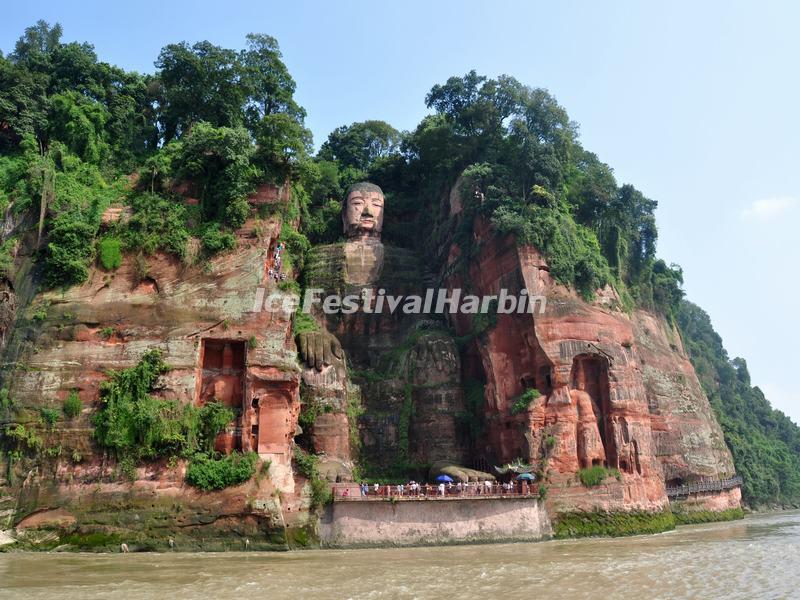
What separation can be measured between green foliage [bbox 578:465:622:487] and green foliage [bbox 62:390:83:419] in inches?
837

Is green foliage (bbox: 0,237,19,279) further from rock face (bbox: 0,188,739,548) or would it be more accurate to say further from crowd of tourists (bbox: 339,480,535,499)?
crowd of tourists (bbox: 339,480,535,499)

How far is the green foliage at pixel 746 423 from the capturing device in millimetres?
56250

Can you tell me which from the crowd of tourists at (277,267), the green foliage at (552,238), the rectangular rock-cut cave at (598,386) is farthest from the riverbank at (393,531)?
the green foliage at (552,238)

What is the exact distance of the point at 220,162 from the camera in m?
31.7

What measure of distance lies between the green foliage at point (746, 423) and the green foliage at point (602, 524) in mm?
26836

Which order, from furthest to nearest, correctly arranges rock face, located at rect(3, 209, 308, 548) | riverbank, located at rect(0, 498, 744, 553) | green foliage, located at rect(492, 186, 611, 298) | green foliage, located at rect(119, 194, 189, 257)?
1. green foliage, located at rect(492, 186, 611, 298)
2. green foliage, located at rect(119, 194, 189, 257)
3. rock face, located at rect(3, 209, 308, 548)
4. riverbank, located at rect(0, 498, 744, 553)

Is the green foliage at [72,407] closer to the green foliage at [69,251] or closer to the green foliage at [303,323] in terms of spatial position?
the green foliage at [69,251]

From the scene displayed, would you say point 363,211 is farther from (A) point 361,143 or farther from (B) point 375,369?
(A) point 361,143

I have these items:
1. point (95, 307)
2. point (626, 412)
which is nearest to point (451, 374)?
point (626, 412)

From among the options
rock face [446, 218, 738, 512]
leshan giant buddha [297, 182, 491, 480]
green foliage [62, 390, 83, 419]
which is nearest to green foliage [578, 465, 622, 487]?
rock face [446, 218, 738, 512]

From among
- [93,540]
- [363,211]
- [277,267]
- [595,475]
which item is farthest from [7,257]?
[595,475]

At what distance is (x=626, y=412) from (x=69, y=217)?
26512 millimetres

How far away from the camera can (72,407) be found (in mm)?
26016

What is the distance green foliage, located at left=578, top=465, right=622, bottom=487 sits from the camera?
105ft
